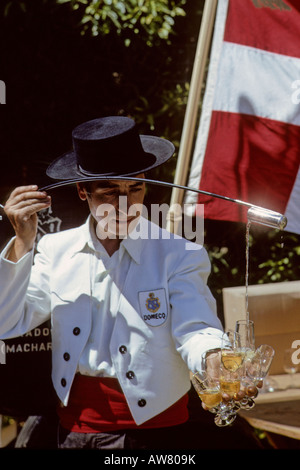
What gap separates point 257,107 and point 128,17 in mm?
1241

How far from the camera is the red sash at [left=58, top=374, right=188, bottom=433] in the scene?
2562mm

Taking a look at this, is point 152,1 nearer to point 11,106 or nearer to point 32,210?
point 11,106

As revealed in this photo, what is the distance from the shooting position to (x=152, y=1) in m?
4.44

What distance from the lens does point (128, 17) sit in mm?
4453

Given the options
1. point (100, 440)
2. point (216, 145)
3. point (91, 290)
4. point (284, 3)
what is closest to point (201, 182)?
point (216, 145)

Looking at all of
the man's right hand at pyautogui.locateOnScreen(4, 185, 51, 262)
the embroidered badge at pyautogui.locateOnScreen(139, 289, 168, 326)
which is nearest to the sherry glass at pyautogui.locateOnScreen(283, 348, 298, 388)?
the embroidered badge at pyautogui.locateOnScreen(139, 289, 168, 326)

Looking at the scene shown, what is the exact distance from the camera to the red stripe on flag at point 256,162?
370cm

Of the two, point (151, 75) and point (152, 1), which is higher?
point (152, 1)

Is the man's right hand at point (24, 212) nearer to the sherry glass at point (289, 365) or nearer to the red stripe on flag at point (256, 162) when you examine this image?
the red stripe on flag at point (256, 162)

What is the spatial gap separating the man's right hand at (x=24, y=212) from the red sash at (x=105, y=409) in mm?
514

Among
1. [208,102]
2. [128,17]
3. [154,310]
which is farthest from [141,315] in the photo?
[128,17]

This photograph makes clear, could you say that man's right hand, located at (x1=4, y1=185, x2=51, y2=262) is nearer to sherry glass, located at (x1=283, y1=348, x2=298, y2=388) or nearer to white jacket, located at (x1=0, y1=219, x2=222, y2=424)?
white jacket, located at (x1=0, y1=219, x2=222, y2=424)

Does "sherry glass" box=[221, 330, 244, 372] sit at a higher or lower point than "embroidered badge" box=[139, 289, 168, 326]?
higher
